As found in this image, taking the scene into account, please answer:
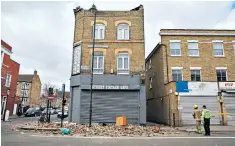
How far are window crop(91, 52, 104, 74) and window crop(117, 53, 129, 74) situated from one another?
60.1 inches

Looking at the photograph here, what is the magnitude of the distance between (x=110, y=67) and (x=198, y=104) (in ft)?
29.0

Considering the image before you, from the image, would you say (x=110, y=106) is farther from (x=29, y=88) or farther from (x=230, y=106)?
(x=29, y=88)

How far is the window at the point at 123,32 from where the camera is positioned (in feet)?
67.9

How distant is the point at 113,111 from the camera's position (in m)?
19.0

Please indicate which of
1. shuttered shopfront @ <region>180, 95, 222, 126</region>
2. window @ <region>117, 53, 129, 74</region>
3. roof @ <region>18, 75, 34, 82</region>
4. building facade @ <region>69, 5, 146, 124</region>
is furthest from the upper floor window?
roof @ <region>18, 75, 34, 82</region>

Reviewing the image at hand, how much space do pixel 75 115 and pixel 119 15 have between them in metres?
10.4

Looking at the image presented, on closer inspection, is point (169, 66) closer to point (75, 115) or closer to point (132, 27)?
point (132, 27)

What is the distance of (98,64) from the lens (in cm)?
2016

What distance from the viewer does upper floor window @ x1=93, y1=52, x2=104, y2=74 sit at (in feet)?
65.5

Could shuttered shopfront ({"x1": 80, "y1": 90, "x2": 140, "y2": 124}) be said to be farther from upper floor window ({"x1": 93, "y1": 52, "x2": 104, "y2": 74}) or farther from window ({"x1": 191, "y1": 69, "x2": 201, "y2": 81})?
window ({"x1": 191, "y1": 69, "x2": 201, "y2": 81})

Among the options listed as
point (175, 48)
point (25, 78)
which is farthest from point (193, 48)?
point (25, 78)

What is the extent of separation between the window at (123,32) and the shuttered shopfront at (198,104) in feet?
26.0

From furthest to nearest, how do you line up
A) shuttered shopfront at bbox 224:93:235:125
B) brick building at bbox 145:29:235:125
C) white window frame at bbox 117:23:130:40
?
1. brick building at bbox 145:29:235:125
2. white window frame at bbox 117:23:130:40
3. shuttered shopfront at bbox 224:93:235:125

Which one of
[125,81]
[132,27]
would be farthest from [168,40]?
[125,81]
